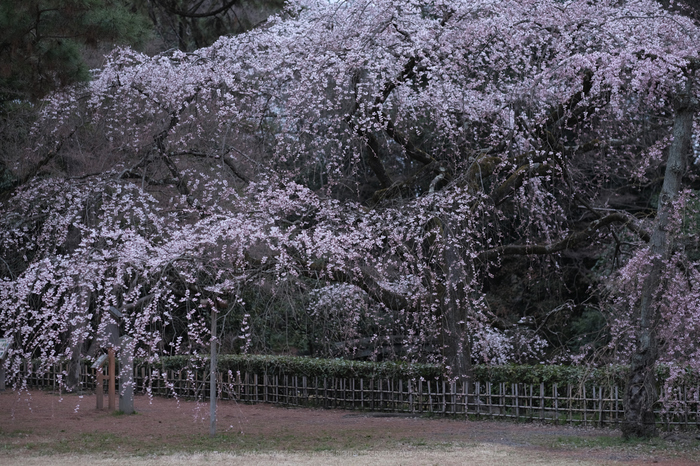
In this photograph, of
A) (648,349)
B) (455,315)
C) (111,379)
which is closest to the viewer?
(648,349)

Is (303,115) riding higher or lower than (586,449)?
higher

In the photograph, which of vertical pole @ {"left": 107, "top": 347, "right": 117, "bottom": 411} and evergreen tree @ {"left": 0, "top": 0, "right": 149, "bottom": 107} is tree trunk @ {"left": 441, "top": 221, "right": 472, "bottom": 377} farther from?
vertical pole @ {"left": 107, "top": 347, "right": 117, "bottom": 411}

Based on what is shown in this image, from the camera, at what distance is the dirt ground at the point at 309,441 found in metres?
5.49

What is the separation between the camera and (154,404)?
1005 centimetres

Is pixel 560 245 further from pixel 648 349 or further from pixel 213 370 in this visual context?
pixel 213 370

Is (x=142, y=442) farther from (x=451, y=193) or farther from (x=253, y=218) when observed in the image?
Answer: (x=451, y=193)

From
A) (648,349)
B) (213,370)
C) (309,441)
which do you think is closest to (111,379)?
(213,370)

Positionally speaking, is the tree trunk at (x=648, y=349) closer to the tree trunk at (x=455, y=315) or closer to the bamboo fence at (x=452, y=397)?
the bamboo fence at (x=452, y=397)

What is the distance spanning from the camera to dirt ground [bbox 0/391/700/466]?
5.49 meters

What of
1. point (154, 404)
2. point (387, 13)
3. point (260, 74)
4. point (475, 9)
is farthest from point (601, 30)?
point (154, 404)

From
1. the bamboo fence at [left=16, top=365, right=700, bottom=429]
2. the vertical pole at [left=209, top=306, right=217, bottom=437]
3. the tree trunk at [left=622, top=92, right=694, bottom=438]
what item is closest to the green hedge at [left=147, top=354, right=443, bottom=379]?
the bamboo fence at [left=16, top=365, right=700, bottom=429]

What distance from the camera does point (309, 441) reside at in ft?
21.3

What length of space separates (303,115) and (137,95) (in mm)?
2325

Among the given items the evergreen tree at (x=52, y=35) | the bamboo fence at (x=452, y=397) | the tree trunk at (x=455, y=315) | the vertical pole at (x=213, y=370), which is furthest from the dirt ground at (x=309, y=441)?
the evergreen tree at (x=52, y=35)
